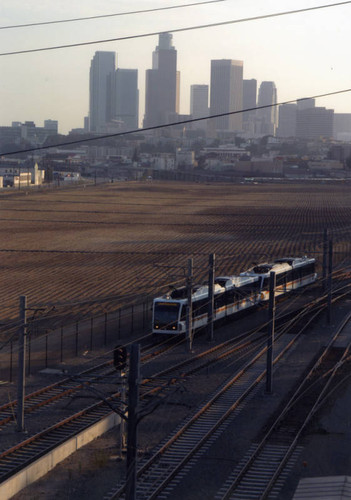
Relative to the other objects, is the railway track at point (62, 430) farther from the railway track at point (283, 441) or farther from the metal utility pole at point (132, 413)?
the railway track at point (283, 441)

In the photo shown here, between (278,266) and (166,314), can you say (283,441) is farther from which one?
(278,266)

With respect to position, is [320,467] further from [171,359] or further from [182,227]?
[182,227]

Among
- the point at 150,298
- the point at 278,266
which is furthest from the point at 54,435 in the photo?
the point at 278,266

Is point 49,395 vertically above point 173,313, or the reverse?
point 173,313

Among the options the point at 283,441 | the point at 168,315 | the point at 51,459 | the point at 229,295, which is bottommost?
the point at 283,441

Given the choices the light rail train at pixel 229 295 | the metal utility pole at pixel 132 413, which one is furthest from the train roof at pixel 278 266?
the metal utility pole at pixel 132 413

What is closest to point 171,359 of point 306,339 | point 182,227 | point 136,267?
point 306,339
